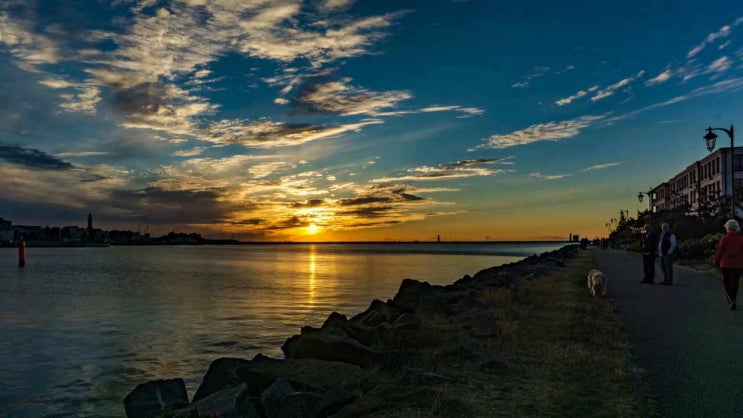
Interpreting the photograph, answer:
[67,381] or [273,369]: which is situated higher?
[273,369]

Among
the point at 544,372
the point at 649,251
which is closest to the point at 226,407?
the point at 544,372

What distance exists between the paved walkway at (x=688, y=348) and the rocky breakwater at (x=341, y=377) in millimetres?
2317

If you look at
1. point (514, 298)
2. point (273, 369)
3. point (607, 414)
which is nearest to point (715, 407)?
point (607, 414)

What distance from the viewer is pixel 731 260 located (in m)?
13.8

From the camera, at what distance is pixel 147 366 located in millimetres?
13633

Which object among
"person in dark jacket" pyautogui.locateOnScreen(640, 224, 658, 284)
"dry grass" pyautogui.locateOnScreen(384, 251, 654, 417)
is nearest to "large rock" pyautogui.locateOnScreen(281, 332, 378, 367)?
"dry grass" pyautogui.locateOnScreen(384, 251, 654, 417)

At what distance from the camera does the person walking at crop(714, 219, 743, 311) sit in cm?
1373

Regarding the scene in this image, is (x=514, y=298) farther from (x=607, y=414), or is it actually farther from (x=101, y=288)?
(x=101, y=288)

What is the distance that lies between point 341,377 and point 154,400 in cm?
249

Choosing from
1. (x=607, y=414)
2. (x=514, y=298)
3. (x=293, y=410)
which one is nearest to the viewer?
(x=607, y=414)

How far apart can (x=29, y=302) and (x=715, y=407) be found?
3071cm

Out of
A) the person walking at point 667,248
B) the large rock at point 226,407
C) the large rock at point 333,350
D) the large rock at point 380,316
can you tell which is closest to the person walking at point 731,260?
the person walking at point 667,248

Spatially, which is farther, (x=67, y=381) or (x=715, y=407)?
(x=67, y=381)

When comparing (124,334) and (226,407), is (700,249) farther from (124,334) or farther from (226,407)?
(226,407)
